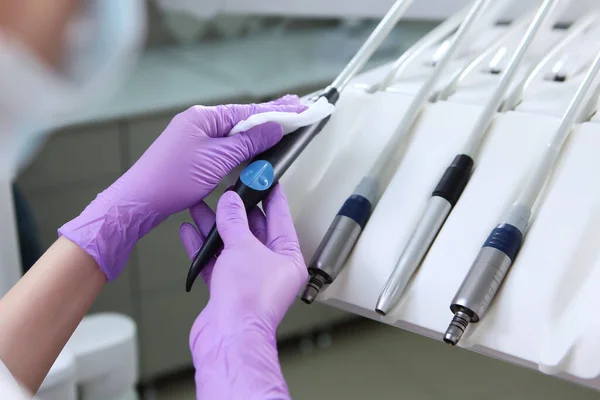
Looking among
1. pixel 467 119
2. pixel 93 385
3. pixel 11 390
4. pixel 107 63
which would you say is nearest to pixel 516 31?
pixel 467 119

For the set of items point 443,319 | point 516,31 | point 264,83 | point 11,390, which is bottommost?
point 11,390

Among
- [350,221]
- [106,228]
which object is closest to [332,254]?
[350,221]

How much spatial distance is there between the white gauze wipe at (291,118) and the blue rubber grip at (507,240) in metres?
0.25

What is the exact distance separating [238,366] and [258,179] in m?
0.20

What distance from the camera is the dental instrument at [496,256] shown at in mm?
556

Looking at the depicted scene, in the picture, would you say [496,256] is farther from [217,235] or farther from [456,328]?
[217,235]

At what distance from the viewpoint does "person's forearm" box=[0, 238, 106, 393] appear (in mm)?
678

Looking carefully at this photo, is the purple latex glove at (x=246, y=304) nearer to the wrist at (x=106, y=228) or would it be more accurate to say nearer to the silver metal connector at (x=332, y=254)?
the silver metal connector at (x=332, y=254)

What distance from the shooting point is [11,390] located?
52 cm

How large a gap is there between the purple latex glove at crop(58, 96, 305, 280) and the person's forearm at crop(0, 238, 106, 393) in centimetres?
2

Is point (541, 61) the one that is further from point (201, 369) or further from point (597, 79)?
point (201, 369)

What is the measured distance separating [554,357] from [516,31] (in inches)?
22.3

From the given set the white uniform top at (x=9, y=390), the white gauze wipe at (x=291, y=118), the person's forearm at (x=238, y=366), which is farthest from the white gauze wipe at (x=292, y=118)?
the white uniform top at (x=9, y=390)

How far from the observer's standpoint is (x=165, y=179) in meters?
0.72
